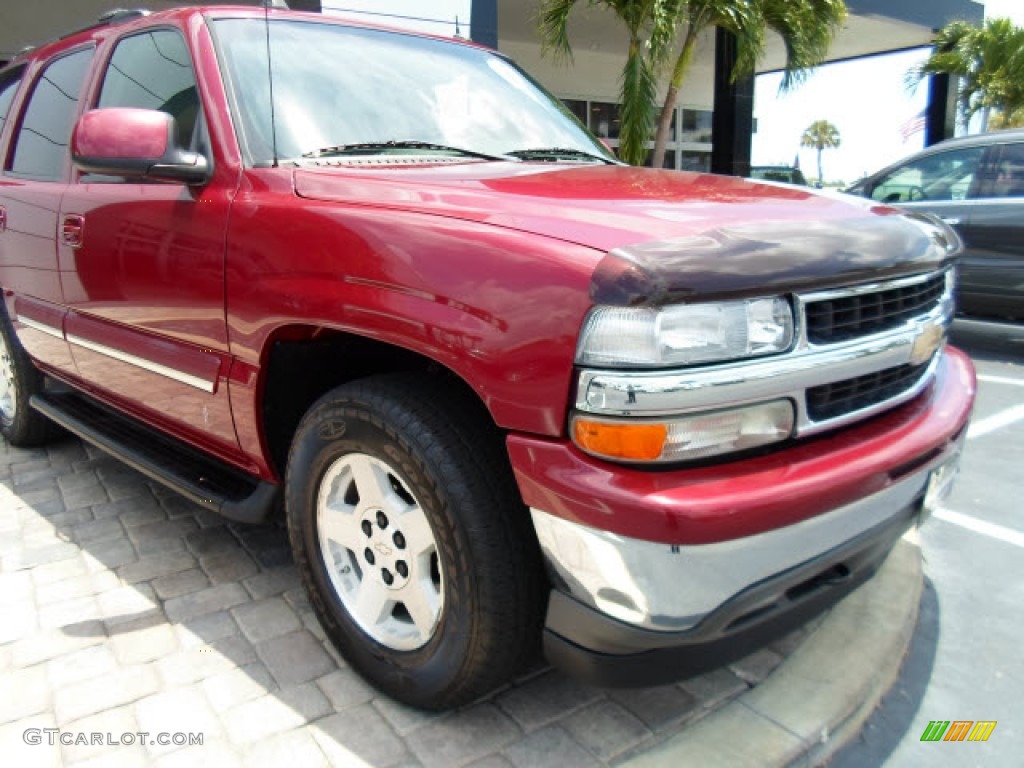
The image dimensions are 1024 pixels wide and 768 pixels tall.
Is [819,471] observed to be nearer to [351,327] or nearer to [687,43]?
[351,327]

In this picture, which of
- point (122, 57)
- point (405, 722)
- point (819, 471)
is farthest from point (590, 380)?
point (122, 57)

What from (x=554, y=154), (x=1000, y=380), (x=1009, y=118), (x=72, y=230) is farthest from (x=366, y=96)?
(x=1009, y=118)

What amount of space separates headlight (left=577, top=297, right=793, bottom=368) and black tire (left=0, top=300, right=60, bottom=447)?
11.4 ft

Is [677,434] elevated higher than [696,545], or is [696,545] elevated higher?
[677,434]

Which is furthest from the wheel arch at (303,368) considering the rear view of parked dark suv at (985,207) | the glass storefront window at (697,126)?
the glass storefront window at (697,126)

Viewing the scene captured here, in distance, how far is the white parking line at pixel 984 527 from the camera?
10.7 ft

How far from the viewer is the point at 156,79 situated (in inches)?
110

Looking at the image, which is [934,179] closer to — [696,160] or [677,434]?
[677,434]

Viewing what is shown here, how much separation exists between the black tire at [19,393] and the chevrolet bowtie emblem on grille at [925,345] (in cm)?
389

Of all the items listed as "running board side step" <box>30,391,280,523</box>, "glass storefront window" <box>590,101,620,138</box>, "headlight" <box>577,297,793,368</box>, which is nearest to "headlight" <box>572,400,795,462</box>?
"headlight" <box>577,297,793,368</box>

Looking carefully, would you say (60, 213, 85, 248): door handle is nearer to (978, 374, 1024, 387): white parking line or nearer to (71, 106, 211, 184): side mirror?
(71, 106, 211, 184): side mirror

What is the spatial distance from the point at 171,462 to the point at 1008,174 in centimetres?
650

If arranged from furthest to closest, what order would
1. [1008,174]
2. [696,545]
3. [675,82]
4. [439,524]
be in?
[675,82]
[1008,174]
[439,524]
[696,545]

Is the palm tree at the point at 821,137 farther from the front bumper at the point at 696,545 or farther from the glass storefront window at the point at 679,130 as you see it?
the front bumper at the point at 696,545
